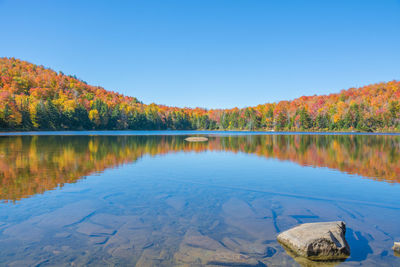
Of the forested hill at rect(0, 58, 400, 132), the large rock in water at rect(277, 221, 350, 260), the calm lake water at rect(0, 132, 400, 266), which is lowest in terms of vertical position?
the calm lake water at rect(0, 132, 400, 266)

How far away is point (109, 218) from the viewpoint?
7.41 metres

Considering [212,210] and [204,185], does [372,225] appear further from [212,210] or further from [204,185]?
[204,185]

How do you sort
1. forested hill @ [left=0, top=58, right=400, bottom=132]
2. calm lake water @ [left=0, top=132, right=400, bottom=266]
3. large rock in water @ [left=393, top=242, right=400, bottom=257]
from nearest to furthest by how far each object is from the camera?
1. calm lake water @ [left=0, top=132, right=400, bottom=266]
2. large rock in water @ [left=393, top=242, right=400, bottom=257]
3. forested hill @ [left=0, top=58, right=400, bottom=132]

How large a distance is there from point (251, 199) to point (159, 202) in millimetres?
3414

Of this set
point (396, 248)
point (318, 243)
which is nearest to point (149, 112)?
Result: point (318, 243)

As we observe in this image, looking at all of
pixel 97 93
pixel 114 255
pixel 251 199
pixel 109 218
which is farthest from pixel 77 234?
pixel 97 93

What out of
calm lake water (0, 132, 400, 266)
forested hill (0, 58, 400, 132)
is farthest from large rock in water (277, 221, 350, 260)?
forested hill (0, 58, 400, 132)

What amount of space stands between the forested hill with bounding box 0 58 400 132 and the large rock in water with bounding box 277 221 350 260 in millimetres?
88048

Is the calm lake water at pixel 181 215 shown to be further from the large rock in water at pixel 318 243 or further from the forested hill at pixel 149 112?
the forested hill at pixel 149 112

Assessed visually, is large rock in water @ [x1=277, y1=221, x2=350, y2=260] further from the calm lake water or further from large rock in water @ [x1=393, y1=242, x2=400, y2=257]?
large rock in water @ [x1=393, y1=242, x2=400, y2=257]

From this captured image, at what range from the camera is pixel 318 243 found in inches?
213

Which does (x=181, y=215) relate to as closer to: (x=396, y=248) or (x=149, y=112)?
(x=396, y=248)

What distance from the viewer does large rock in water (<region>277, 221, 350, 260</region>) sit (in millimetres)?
5344

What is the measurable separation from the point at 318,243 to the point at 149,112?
139 meters
